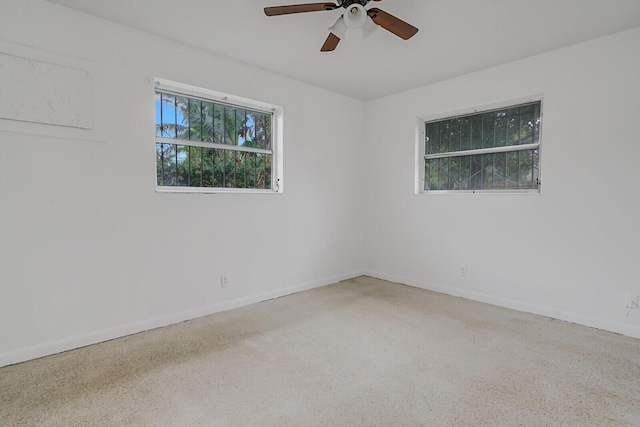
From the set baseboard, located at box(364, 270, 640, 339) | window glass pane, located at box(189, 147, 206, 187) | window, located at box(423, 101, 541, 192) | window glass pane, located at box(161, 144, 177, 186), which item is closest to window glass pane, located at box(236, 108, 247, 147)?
window glass pane, located at box(189, 147, 206, 187)

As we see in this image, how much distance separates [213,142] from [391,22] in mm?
2057

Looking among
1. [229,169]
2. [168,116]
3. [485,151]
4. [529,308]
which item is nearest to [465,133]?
[485,151]

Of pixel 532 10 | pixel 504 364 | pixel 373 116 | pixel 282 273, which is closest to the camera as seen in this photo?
pixel 504 364

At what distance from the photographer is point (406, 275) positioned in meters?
4.46

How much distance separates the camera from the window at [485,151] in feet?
11.2

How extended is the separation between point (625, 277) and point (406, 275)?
2.20m

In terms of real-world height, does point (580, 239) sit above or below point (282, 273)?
above

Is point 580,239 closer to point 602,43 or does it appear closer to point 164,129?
point 602,43

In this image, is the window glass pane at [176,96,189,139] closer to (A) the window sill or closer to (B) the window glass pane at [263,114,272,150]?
(A) the window sill

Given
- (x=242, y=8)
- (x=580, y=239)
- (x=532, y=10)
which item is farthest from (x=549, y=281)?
(x=242, y=8)

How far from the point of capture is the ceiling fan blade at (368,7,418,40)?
210cm

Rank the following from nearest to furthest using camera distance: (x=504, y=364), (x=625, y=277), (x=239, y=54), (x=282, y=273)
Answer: (x=504, y=364) < (x=625, y=277) < (x=239, y=54) < (x=282, y=273)

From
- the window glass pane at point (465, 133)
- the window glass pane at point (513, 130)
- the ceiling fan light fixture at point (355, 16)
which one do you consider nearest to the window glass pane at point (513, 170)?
the window glass pane at point (513, 130)

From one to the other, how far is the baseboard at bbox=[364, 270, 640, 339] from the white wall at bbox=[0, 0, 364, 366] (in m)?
1.73
